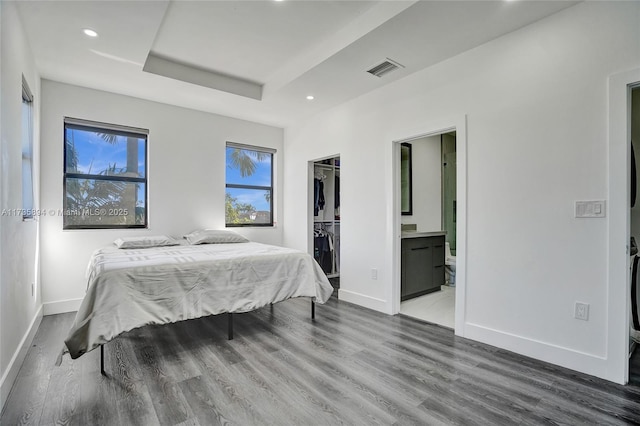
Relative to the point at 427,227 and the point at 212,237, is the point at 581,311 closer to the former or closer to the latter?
the point at 427,227

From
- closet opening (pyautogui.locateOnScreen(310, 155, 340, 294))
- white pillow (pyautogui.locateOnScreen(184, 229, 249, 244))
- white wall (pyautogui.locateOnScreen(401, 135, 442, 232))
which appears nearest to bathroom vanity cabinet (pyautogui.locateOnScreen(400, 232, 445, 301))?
white wall (pyautogui.locateOnScreen(401, 135, 442, 232))

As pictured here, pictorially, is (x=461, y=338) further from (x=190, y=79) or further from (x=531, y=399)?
(x=190, y=79)

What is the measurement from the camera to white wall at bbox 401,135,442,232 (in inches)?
193

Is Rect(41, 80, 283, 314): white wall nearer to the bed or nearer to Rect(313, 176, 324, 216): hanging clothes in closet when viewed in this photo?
Rect(313, 176, 324, 216): hanging clothes in closet

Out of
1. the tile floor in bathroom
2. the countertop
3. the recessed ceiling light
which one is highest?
the recessed ceiling light

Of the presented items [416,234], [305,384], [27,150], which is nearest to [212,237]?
[27,150]

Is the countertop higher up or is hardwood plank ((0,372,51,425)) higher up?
the countertop

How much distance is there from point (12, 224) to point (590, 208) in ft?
12.7

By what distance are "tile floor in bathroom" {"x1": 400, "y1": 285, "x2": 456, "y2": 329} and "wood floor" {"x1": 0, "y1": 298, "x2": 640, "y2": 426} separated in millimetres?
379

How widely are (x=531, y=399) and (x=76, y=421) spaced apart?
2.52 m

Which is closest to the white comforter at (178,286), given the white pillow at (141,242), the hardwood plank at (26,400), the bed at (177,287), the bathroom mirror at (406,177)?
the bed at (177,287)

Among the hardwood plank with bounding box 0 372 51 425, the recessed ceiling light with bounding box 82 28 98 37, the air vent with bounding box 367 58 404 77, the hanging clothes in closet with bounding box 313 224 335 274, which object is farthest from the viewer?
the hanging clothes in closet with bounding box 313 224 335 274

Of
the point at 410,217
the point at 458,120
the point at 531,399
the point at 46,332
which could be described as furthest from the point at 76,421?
the point at 410,217

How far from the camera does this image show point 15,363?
2.06 meters
